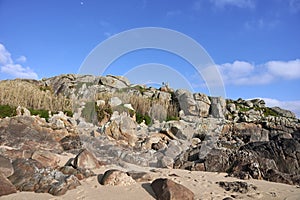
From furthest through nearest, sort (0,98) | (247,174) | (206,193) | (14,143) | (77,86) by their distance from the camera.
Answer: (77,86) → (0,98) → (14,143) → (247,174) → (206,193)

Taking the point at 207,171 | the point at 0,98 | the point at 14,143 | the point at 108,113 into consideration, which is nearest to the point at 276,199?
the point at 207,171

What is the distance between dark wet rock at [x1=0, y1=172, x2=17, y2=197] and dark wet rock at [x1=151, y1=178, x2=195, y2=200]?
2640mm

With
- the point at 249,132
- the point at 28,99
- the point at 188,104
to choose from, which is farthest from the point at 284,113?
the point at 28,99

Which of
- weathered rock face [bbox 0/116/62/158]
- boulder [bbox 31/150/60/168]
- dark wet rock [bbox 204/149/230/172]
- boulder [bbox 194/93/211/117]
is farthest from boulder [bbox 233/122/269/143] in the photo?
boulder [bbox 31/150/60/168]

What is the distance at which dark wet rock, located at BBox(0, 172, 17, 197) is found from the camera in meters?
4.78

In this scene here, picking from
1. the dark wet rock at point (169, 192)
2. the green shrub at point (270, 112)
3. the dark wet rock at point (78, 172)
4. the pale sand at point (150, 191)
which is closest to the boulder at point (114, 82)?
the green shrub at point (270, 112)

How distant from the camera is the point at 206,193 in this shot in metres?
5.14

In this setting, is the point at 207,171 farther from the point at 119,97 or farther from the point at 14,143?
the point at 119,97

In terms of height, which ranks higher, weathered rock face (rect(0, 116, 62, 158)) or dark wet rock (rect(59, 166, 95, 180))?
weathered rock face (rect(0, 116, 62, 158))

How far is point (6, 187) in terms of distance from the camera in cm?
484

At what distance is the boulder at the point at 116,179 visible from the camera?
526 cm

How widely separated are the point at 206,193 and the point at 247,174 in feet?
5.97

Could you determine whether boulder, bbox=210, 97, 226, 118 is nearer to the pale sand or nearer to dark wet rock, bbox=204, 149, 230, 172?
dark wet rock, bbox=204, 149, 230, 172

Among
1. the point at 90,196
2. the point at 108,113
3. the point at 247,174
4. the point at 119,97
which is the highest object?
the point at 119,97
